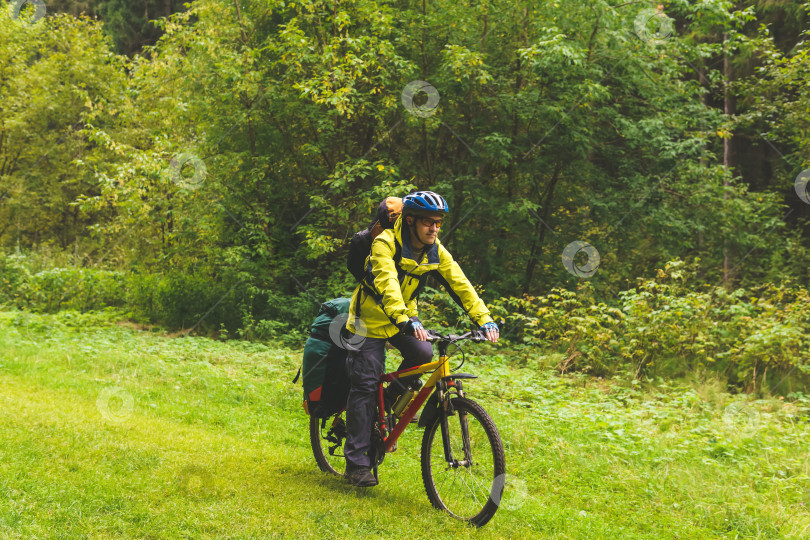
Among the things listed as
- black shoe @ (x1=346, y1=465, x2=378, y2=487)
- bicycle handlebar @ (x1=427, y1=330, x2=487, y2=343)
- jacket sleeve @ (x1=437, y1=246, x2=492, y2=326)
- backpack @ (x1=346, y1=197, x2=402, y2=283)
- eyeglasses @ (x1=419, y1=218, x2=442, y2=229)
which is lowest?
black shoe @ (x1=346, y1=465, x2=378, y2=487)

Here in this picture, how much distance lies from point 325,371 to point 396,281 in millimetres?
1086

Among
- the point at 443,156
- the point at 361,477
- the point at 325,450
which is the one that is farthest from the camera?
the point at 443,156

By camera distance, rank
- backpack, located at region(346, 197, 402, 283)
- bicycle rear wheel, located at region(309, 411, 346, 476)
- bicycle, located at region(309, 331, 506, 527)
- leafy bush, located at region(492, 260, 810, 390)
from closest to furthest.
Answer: bicycle, located at region(309, 331, 506, 527)
backpack, located at region(346, 197, 402, 283)
bicycle rear wheel, located at region(309, 411, 346, 476)
leafy bush, located at region(492, 260, 810, 390)

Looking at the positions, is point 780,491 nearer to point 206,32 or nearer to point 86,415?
point 86,415

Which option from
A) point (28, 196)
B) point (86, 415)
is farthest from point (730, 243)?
point (28, 196)

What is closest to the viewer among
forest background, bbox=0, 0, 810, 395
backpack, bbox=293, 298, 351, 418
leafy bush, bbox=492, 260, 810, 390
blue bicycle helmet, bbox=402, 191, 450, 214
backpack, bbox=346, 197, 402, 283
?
blue bicycle helmet, bbox=402, 191, 450, 214

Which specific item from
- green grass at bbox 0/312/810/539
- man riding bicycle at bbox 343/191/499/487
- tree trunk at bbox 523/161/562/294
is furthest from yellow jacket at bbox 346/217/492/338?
tree trunk at bbox 523/161/562/294

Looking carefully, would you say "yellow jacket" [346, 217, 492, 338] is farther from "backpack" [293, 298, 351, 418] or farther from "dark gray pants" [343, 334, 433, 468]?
"backpack" [293, 298, 351, 418]

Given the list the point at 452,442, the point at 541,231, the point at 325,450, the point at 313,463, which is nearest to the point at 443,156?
the point at 541,231

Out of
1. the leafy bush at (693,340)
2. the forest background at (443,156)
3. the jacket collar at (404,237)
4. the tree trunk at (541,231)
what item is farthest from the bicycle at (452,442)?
the tree trunk at (541,231)

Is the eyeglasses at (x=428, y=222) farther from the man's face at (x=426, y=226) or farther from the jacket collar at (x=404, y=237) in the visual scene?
the jacket collar at (x=404, y=237)

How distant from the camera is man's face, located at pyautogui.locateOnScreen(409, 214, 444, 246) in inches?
165

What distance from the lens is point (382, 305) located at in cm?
411

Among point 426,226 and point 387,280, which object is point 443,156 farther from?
point 387,280
